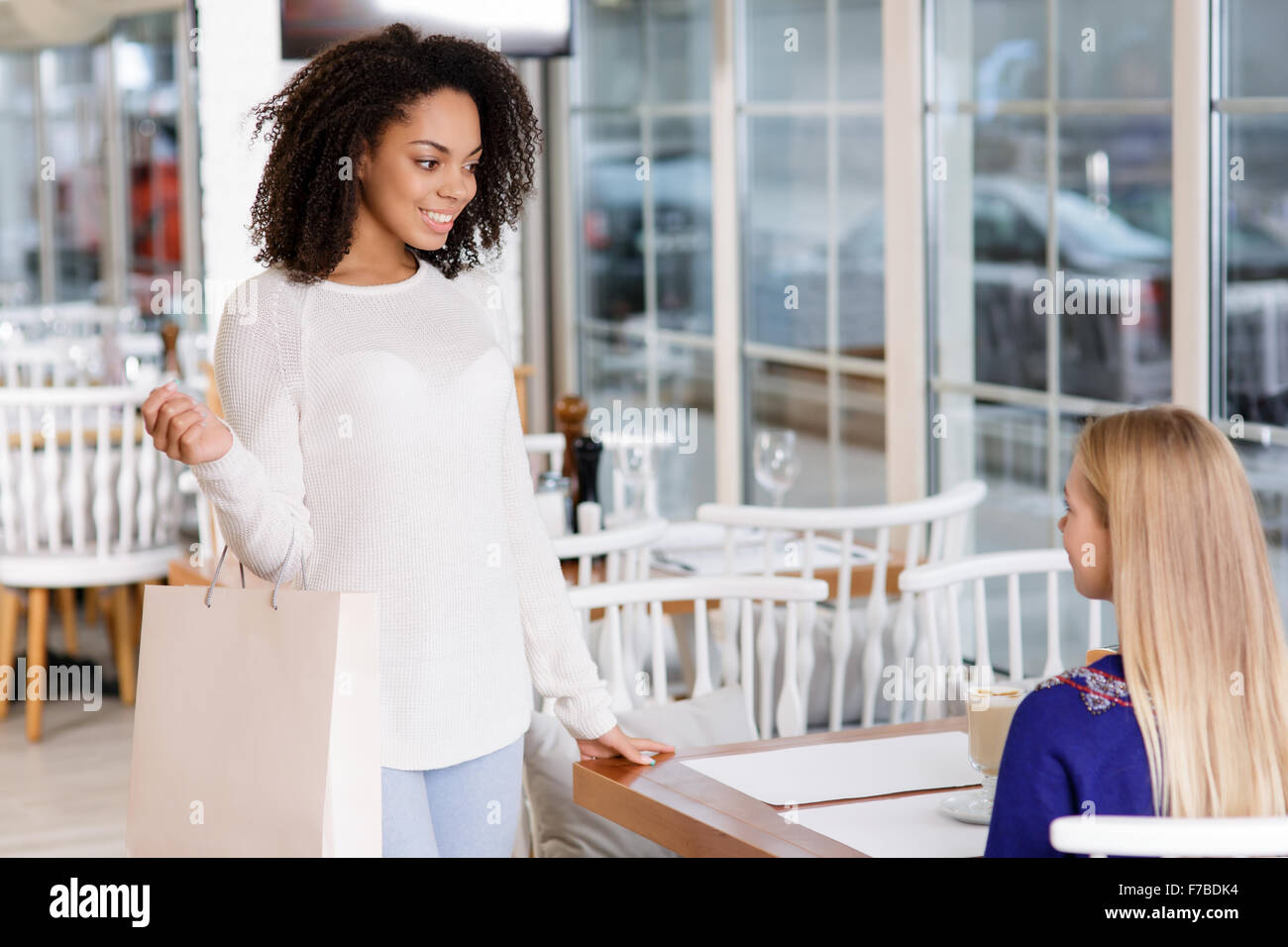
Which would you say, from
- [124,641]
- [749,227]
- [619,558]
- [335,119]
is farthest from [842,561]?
[124,641]

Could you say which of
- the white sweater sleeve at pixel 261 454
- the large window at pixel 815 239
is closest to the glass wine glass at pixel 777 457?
the large window at pixel 815 239

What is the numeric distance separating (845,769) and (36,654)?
3.02 meters

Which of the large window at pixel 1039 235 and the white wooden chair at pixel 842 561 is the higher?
the large window at pixel 1039 235

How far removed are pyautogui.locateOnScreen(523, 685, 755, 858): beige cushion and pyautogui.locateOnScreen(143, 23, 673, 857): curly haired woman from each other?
50 cm

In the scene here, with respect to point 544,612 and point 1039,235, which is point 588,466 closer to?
point 1039,235

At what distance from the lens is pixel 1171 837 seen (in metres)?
1.11

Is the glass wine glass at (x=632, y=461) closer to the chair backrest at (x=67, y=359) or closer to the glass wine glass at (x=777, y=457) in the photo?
the glass wine glass at (x=777, y=457)

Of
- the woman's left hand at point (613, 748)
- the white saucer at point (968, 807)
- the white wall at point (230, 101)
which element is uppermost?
the white wall at point (230, 101)

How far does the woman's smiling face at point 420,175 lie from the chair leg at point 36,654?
9.45 feet

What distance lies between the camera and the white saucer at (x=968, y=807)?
4.99ft

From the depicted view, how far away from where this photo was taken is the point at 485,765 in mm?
1502

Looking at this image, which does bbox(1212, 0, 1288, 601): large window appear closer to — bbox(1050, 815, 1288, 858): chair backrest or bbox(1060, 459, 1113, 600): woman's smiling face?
bbox(1060, 459, 1113, 600): woman's smiling face

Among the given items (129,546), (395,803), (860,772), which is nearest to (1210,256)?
(860,772)

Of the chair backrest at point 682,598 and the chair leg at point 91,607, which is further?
the chair leg at point 91,607
